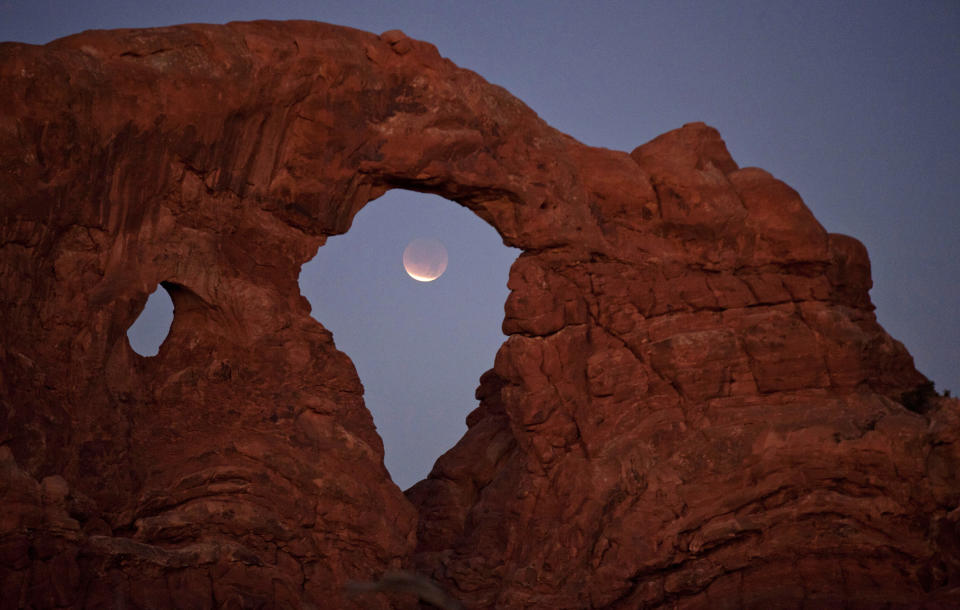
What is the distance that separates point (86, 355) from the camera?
1717 cm

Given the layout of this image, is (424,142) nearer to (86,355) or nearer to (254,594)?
(86,355)

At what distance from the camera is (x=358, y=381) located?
20.3 m

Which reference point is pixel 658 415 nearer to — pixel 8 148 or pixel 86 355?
pixel 86 355

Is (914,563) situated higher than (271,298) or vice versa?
(271,298)

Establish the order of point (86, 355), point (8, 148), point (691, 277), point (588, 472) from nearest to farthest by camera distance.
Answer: point (8, 148), point (86, 355), point (588, 472), point (691, 277)

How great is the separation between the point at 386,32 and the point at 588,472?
962 cm

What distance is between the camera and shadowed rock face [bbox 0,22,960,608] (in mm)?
16766

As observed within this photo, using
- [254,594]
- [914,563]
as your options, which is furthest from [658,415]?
[254,594]

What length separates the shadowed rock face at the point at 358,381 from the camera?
16.8m

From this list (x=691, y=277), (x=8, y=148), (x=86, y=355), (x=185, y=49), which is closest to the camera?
(x=8, y=148)

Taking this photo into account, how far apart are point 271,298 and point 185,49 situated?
4.61m

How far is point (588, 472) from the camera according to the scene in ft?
67.7

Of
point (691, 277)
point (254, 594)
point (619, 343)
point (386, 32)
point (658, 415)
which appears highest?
point (386, 32)

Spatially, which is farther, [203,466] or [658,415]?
[658,415]
